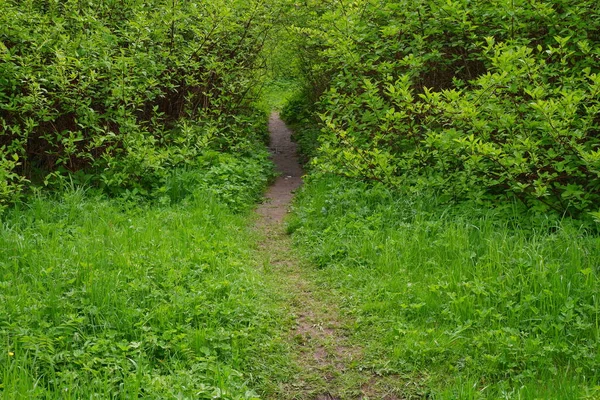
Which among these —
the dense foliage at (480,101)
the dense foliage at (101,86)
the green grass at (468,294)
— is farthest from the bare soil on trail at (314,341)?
the dense foliage at (101,86)

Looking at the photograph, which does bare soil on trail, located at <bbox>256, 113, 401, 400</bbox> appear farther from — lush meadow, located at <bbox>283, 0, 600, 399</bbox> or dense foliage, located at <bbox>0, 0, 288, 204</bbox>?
dense foliage, located at <bbox>0, 0, 288, 204</bbox>

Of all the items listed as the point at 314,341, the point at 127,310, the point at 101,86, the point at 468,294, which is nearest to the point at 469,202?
the point at 468,294

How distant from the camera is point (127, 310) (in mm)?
4184

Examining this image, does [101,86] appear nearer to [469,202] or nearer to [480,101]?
[480,101]

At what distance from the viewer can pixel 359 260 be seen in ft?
18.6

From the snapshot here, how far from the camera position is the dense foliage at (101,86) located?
21.6 feet

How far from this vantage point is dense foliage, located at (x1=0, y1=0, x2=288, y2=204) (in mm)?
6586

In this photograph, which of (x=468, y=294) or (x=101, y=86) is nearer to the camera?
(x=468, y=294)

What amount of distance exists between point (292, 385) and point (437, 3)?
512cm

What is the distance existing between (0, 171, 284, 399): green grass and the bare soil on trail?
0.69 ft

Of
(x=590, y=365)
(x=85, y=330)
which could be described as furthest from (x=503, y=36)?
(x=85, y=330)

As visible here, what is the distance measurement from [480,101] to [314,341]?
321 cm

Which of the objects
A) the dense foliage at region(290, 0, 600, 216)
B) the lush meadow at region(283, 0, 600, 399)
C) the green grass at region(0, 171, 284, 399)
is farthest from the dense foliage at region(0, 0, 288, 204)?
the dense foliage at region(290, 0, 600, 216)

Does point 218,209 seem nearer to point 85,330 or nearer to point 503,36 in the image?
point 85,330
